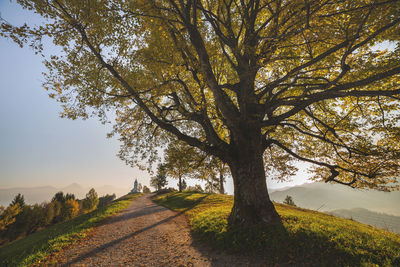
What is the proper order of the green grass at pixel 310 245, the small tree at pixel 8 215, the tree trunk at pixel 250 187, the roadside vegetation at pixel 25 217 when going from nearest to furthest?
1. the green grass at pixel 310 245
2. the tree trunk at pixel 250 187
3. the small tree at pixel 8 215
4. the roadside vegetation at pixel 25 217

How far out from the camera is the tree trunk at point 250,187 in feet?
23.9

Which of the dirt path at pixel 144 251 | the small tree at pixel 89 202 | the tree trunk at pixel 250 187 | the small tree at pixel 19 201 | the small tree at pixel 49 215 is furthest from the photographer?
the small tree at pixel 89 202

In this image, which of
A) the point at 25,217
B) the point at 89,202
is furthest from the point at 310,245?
the point at 89,202

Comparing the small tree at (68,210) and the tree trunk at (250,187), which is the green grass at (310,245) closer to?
the tree trunk at (250,187)

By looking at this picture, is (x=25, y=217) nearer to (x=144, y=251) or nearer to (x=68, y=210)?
(x=68, y=210)

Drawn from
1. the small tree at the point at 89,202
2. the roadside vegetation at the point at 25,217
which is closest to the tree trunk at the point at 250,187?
the roadside vegetation at the point at 25,217

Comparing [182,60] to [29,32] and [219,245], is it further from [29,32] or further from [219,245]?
[219,245]

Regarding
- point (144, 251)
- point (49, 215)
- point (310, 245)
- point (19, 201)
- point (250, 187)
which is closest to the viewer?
point (310, 245)

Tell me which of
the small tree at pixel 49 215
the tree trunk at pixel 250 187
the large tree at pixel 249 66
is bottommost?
the small tree at pixel 49 215

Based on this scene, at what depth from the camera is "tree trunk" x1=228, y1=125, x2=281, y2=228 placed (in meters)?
7.28

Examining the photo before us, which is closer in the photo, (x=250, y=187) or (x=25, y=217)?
(x=250, y=187)

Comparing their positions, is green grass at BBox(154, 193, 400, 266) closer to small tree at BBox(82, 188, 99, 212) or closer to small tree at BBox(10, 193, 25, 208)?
small tree at BBox(10, 193, 25, 208)

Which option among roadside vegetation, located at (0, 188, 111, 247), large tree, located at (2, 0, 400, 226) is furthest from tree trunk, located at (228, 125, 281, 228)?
roadside vegetation, located at (0, 188, 111, 247)

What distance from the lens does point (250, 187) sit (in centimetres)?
751
